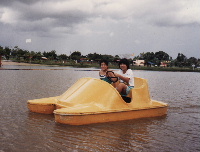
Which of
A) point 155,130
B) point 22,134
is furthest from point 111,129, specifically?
point 22,134

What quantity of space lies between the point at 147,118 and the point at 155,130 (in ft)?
3.62

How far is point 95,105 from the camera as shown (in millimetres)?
6324

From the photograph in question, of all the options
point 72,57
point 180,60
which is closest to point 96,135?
point 72,57

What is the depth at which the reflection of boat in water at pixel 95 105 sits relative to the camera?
5.96 metres

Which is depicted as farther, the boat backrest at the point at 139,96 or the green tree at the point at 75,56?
the green tree at the point at 75,56

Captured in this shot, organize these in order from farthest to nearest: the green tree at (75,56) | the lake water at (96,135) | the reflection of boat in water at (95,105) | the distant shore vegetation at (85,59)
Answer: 1. the green tree at (75,56)
2. the distant shore vegetation at (85,59)
3. the reflection of boat in water at (95,105)
4. the lake water at (96,135)

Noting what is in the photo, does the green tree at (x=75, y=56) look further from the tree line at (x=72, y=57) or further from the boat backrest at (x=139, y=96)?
the boat backrest at (x=139, y=96)

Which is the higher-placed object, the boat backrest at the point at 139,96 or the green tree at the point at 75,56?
the green tree at the point at 75,56

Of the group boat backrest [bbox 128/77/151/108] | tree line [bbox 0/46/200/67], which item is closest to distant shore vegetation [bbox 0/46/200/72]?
tree line [bbox 0/46/200/67]

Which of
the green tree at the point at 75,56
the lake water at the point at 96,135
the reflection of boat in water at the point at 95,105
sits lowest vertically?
the lake water at the point at 96,135

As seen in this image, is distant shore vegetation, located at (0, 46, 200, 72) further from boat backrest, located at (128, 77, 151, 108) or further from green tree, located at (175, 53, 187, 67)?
boat backrest, located at (128, 77, 151, 108)

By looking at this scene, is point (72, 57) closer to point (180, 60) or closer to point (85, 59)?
point (85, 59)

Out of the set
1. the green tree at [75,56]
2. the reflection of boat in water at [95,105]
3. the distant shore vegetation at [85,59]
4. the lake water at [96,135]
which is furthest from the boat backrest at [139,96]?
the green tree at [75,56]

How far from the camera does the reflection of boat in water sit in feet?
19.5
